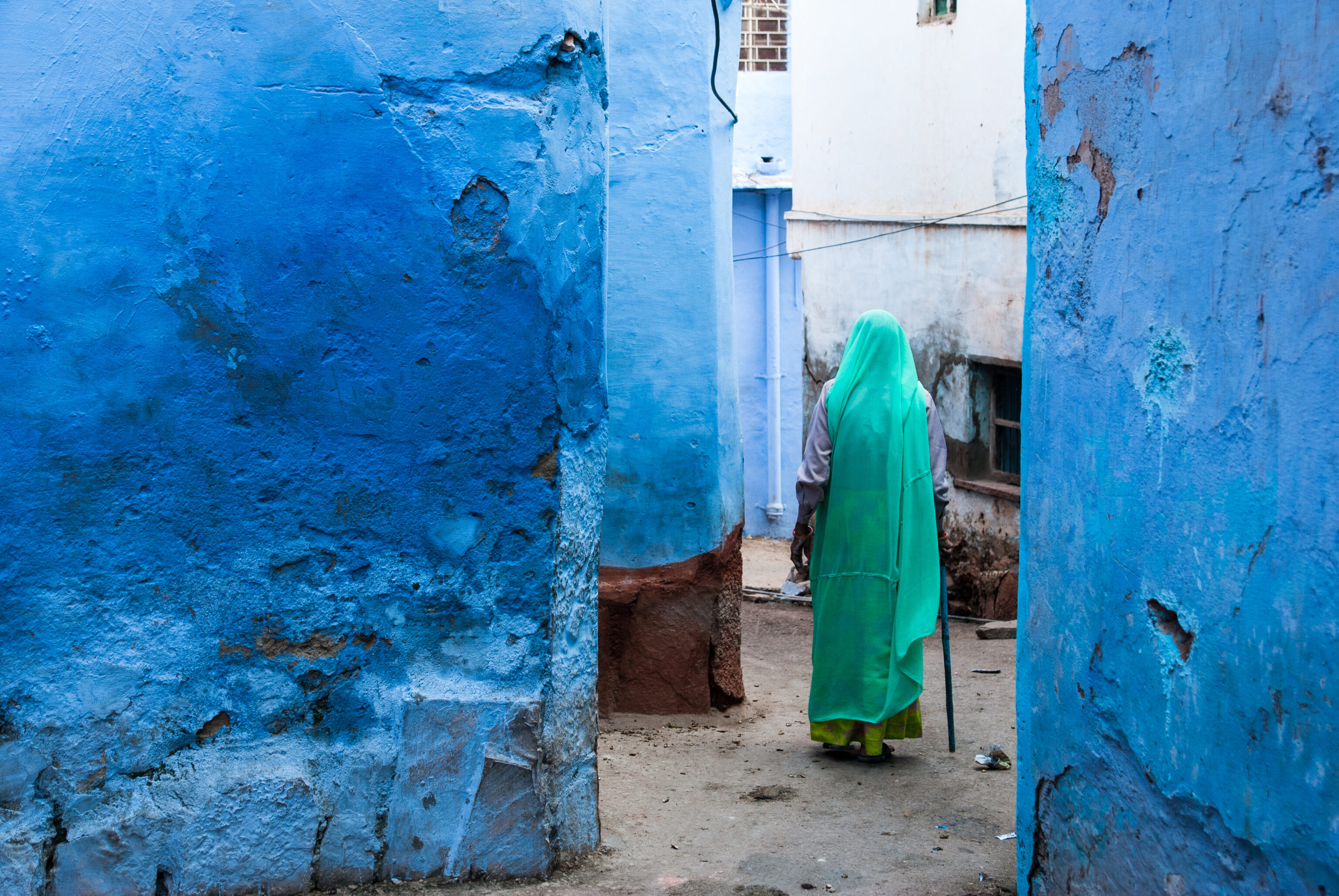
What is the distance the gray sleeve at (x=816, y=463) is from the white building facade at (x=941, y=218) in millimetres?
3312

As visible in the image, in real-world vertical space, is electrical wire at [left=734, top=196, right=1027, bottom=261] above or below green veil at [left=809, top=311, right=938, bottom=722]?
above

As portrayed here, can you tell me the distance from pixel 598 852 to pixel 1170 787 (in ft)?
4.78

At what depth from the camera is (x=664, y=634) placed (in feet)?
15.5

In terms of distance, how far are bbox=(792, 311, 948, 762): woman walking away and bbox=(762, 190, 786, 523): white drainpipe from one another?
6.83m

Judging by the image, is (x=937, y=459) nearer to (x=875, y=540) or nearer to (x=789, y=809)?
(x=875, y=540)

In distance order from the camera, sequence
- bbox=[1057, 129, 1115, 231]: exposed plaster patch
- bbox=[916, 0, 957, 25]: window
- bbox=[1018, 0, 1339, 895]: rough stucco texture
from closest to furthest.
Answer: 1. bbox=[1018, 0, 1339, 895]: rough stucco texture
2. bbox=[1057, 129, 1115, 231]: exposed plaster patch
3. bbox=[916, 0, 957, 25]: window

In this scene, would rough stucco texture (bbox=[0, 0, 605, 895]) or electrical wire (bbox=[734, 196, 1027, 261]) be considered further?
electrical wire (bbox=[734, 196, 1027, 261])

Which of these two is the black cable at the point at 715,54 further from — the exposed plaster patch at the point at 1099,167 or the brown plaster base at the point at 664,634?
the exposed plaster patch at the point at 1099,167

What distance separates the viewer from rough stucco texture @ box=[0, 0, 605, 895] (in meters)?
2.53

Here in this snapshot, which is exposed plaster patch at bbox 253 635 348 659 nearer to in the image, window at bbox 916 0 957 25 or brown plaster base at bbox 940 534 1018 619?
brown plaster base at bbox 940 534 1018 619

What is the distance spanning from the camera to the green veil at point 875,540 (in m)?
4.20

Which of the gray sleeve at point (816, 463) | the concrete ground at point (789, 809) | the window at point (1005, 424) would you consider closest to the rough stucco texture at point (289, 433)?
the concrete ground at point (789, 809)

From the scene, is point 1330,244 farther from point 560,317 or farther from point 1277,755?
point 560,317

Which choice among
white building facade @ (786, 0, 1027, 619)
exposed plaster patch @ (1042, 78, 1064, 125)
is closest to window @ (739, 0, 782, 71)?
white building facade @ (786, 0, 1027, 619)
